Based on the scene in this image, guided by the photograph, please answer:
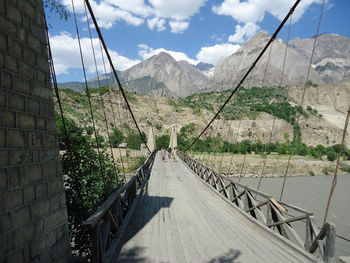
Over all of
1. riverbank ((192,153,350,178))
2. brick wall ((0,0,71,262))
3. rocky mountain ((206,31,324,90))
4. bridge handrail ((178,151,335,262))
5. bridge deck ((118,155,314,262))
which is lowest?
riverbank ((192,153,350,178))

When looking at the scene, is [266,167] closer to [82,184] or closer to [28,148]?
[82,184]

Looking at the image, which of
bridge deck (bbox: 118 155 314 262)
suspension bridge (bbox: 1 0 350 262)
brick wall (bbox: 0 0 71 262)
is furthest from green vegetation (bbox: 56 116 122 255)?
brick wall (bbox: 0 0 71 262)

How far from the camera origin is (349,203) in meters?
20.3

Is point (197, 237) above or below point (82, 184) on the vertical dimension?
below

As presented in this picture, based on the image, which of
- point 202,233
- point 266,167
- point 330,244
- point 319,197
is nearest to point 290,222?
point 330,244

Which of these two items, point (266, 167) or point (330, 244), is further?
point (266, 167)

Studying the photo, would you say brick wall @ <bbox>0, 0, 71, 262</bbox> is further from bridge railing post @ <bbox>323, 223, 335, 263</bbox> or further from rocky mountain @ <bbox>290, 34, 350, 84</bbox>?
rocky mountain @ <bbox>290, 34, 350, 84</bbox>

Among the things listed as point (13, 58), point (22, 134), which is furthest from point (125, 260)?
point (13, 58)

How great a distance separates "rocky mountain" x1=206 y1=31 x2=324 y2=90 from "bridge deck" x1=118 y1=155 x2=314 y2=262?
102846 millimetres

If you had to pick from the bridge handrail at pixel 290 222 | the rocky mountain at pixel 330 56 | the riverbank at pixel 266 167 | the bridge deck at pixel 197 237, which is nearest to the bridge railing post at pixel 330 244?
the bridge handrail at pixel 290 222

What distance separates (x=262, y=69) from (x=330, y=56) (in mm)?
81951

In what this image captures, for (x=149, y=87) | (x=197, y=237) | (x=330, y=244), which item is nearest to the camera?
(x=330, y=244)

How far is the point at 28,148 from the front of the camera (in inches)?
89.6

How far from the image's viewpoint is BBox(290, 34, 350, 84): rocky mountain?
14138 cm
